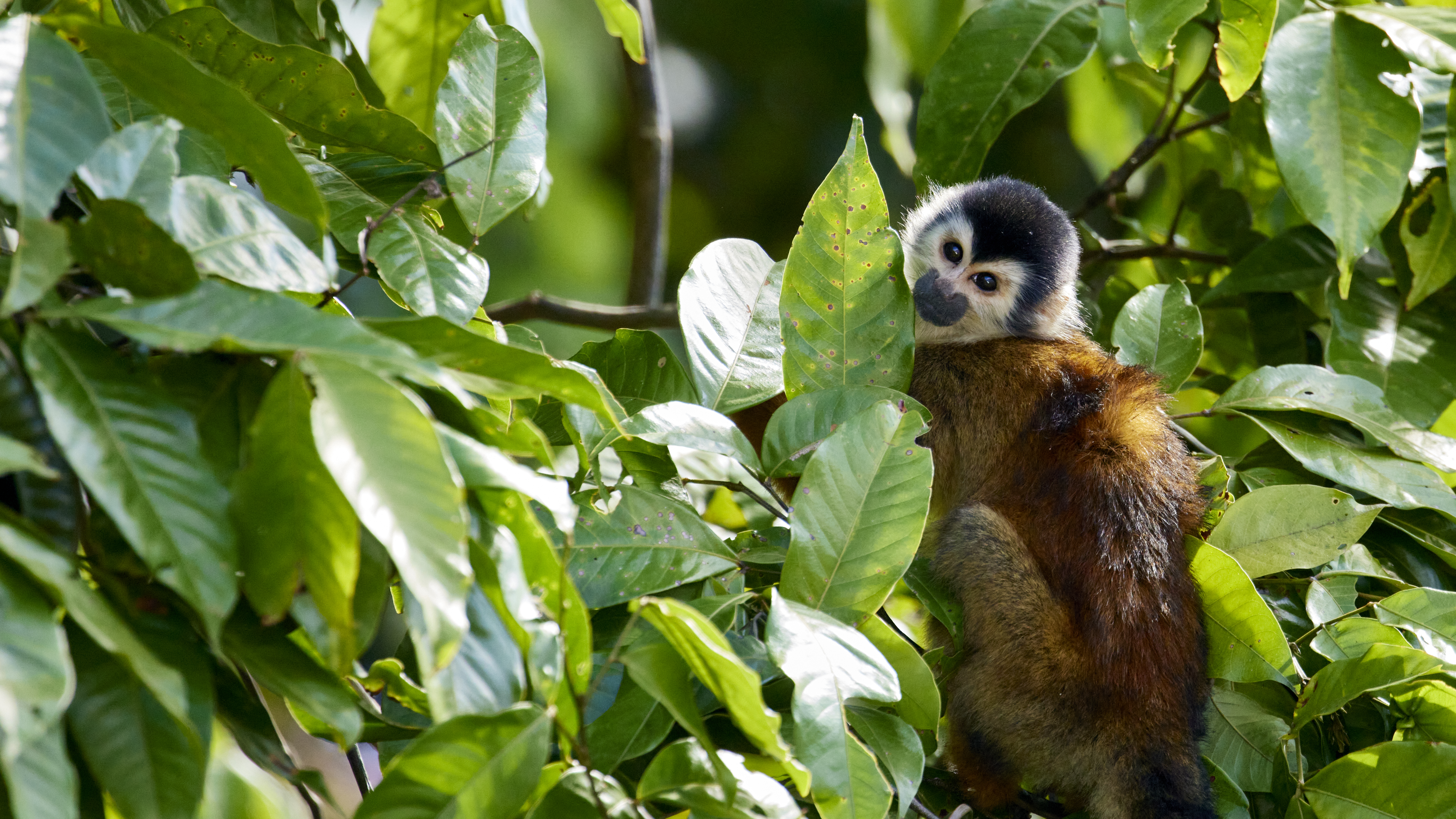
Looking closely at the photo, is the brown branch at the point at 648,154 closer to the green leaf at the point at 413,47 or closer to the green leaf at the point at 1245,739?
the green leaf at the point at 413,47

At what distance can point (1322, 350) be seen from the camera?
91.0 inches

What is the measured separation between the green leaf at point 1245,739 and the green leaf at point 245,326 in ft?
4.39

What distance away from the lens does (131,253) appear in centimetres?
83

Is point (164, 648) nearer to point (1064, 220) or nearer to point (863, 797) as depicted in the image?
point (863, 797)

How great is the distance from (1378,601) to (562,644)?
1.20 metres

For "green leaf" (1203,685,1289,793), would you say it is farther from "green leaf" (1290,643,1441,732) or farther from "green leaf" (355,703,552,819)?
"green leaf" (355,703,552,819)

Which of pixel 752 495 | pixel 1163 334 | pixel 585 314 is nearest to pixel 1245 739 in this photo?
pixel 1163 334

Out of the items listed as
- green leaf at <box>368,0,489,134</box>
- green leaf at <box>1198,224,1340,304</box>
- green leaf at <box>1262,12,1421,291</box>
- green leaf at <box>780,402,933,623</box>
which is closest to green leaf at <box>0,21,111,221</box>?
green leaf at <box>780,402,933,623</box>

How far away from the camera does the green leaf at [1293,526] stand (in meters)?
1.48

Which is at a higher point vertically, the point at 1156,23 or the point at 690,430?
the point at 1156,23

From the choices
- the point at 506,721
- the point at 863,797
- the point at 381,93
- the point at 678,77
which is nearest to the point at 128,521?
the point at 506,721

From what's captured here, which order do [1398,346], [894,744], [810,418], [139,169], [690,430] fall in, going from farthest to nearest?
[1398,346]
[810,418]
[690,430]
[894,744]
[139,169]

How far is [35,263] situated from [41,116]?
0.14m

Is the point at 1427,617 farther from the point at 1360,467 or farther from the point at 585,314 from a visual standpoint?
the point at 585,314
